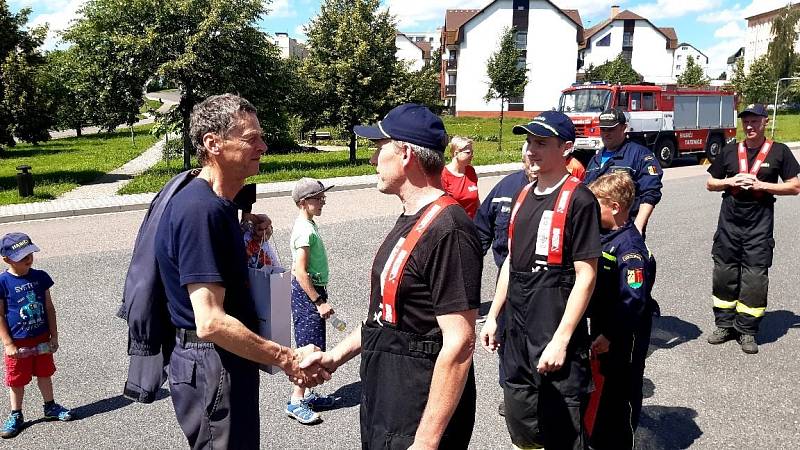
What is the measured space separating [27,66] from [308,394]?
15702mm

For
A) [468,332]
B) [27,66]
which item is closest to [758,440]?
[468,332]

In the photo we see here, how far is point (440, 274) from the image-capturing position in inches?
82.8

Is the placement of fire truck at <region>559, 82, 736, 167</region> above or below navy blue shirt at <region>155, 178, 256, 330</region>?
above

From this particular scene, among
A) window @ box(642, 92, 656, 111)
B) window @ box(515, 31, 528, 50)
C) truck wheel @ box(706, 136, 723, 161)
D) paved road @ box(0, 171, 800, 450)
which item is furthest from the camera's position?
window @ box(515, 31, 528, 50)

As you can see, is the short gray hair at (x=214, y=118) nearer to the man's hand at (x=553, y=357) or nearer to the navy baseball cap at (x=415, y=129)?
the navy baseball cap at (x=415, y=129)

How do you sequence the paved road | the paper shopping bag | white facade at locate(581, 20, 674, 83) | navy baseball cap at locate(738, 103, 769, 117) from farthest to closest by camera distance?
white facade at locate(581, 20, 674, 83), navy baseball cap at locate(738, 103, 769, 117), the paved road, the paper shopping bag

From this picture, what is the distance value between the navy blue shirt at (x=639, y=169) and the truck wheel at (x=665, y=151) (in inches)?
731

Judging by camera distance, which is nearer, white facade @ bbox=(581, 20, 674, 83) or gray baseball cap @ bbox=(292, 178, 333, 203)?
gray baseball cap @ bbox=(292, 178, 333, 203)

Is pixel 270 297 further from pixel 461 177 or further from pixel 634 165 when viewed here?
pixel 634 165

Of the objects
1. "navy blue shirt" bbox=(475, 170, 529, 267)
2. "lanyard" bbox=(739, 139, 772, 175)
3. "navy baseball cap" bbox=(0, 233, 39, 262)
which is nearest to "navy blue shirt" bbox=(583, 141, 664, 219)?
"navy blue shirt" bbox=(475, 170, 529, 267)

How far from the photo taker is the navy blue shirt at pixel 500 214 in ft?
15.6

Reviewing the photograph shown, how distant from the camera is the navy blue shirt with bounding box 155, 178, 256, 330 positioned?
2271 millimetres

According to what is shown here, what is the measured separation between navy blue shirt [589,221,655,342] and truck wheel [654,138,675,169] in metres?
20.5

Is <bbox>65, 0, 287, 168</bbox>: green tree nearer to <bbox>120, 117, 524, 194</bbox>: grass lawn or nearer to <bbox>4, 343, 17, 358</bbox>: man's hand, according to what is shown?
<bbox>120, 117, 524, 194</bbox>: grass lawn
